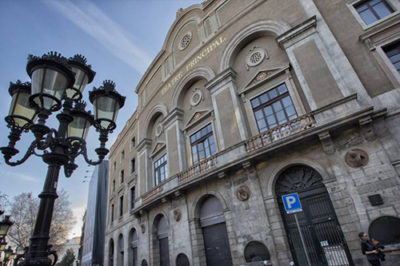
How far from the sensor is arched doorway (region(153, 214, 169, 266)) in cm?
1514

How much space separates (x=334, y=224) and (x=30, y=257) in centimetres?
924

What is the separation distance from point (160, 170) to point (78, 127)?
1382 cm

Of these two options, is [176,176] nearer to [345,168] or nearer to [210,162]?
[210,162]

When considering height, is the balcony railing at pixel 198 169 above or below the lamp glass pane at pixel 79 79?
above

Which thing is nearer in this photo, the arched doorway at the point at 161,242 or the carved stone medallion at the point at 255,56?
the carved stone medallion at the point at 255,56

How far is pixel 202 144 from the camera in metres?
14.8

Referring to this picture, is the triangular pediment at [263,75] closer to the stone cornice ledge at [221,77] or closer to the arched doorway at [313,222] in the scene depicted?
the stone cornice ledge at [221,77]

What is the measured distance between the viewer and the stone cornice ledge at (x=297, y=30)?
10914 millimetres

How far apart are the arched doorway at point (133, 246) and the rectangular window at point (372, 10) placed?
69.6 ft

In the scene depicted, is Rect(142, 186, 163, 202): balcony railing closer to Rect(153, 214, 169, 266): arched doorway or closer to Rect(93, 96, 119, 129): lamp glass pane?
Rect(153, 214, 169, 266): arched doorway

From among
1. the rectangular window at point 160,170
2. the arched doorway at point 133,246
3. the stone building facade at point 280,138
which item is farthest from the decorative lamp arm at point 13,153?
the arched doorway at point 133,246

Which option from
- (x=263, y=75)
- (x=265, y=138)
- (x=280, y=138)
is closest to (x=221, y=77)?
(x=263, y=75)

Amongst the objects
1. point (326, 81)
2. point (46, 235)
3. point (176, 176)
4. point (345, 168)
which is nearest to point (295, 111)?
point (326, 81)

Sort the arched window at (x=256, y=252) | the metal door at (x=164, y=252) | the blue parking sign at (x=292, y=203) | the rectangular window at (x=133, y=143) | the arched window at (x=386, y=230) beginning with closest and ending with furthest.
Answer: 1. the blue parking sign at (x=292, y=203)
2. the arched window at (x=386, y=230)
3. the arched window at (x=256, y=252)
4. the metal door at (x=164, y=252)
5. the rectangular window at (x=133, y=143)
